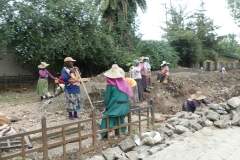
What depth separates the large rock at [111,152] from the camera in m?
4.02

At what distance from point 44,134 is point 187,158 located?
2.49 meters

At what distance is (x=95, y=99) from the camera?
28.3 feet

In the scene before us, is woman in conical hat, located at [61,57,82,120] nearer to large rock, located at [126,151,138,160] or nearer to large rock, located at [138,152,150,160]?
large rock, located at [126,151,138,160]

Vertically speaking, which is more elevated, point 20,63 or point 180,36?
point 180,36

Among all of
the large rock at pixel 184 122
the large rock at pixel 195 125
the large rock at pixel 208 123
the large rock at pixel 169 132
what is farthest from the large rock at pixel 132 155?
the large rock at pixel 208 123

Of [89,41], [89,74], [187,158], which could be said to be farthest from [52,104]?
[89,74]

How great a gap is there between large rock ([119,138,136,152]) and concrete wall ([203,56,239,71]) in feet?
92.9

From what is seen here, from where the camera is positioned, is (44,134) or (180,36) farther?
(180,36)

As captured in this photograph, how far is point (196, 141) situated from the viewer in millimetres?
4895

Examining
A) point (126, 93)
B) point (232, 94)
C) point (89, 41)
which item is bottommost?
point (232, 94)

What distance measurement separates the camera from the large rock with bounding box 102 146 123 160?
402 centimetres

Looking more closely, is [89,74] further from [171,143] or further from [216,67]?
[216,67]

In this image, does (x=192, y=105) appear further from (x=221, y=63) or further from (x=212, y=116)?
(x=221, y=63)

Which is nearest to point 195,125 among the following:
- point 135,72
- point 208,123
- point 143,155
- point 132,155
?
point 208,123
